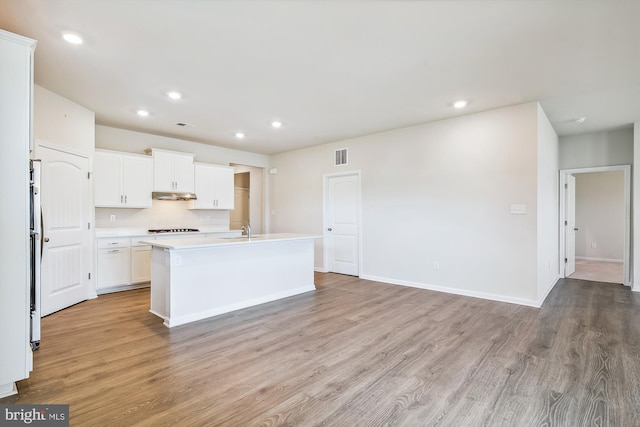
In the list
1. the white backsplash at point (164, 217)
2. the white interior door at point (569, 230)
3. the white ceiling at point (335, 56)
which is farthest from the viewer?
the white interior door at point (569, 230)

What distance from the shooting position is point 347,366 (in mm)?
2553

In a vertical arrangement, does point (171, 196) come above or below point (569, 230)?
above

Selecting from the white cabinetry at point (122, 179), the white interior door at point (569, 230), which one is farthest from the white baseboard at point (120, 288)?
the white interior door at point (569, 230)

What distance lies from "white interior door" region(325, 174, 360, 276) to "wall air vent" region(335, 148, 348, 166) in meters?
0.26

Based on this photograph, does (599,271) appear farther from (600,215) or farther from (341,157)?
(341,157)

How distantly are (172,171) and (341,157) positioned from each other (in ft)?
10.4

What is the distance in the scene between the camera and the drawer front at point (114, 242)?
15.4 ft

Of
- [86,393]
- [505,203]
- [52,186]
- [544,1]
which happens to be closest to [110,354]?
[86,393]

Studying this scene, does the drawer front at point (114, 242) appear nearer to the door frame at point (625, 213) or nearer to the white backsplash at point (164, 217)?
the white backsplash at point (164, 217)

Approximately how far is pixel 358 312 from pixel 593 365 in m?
2.22

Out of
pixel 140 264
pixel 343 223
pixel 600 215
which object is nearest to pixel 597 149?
pixel 600 215

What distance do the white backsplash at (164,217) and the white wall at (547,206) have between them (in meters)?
5.71

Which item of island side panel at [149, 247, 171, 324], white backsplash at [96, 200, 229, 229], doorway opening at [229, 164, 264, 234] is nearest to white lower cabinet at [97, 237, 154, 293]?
white backsplash at [96, 200, 229, 229]

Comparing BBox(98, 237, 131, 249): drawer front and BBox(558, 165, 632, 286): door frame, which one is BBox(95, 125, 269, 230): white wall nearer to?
BBox(98, 237, 131, 249): drawer front
